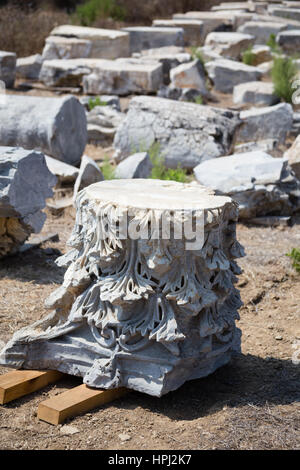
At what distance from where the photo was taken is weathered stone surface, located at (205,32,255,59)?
13960 mm

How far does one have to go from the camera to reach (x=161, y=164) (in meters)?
7.04

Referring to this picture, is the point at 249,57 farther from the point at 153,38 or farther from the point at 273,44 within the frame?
the point at 153,38

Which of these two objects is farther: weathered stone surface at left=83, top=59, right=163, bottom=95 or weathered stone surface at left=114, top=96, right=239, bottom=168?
weathered stone surface at left=83, top=59, right=163, bottom=95

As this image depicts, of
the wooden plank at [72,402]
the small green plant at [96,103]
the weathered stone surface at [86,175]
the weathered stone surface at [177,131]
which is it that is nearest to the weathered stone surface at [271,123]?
the weathered stone surface at [177,131]

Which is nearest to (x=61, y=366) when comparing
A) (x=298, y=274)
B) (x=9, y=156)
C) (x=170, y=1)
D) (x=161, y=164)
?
(x=9, y=156)

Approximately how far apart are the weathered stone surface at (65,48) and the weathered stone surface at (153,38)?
2.17 metres

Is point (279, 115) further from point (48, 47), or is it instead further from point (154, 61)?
point (48, 47)

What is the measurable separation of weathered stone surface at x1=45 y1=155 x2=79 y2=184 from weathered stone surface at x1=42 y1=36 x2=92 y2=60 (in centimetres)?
597

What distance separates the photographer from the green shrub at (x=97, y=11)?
1658 centimetres

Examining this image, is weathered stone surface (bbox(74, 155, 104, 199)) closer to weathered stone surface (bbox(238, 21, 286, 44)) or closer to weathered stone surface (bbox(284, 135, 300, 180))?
weathered stone surface (bbox(284, 135, 300, 180))

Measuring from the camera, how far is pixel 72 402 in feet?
9.85

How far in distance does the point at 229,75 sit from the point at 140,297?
9524 millimetres

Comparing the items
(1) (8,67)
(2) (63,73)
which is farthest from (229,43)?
(1) (8,67)

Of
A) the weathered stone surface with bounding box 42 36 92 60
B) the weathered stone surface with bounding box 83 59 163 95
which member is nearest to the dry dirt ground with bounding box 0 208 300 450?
the weathered stone surface with bounding box 83 59 163 95
